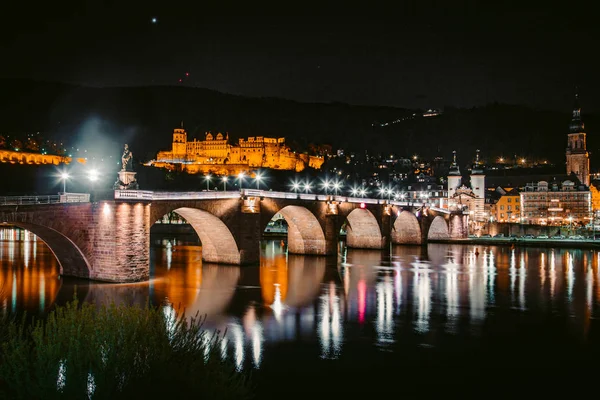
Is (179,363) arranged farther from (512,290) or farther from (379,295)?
(512,290)

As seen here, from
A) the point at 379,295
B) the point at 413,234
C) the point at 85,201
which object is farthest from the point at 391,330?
the point at 413,234

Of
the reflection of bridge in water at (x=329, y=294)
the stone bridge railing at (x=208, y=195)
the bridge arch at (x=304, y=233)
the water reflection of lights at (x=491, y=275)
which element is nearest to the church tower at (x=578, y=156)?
the water reflection of lights at (x=491, y=275)

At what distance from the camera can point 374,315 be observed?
22031 mm

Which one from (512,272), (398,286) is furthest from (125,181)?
(512,272)

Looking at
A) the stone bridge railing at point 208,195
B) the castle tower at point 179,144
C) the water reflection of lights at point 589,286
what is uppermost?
the castle tower at point 179,144

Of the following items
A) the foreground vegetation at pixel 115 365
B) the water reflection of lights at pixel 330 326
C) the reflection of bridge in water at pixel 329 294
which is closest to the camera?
the foreground vegetation at pixel 115 365

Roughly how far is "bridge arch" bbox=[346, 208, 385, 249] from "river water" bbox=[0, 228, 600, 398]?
1142cm

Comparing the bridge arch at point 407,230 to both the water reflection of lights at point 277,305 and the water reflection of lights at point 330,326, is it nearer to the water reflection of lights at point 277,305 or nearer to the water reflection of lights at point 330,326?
the water reflection of lights at point 330,326

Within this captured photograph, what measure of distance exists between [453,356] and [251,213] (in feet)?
71.0

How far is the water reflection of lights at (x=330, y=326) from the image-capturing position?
1653cm

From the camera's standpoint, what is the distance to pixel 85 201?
89.2 ft

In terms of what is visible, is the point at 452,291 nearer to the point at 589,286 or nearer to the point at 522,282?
the point at 522,282

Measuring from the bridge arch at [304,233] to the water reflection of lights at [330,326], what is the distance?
17.7 metres

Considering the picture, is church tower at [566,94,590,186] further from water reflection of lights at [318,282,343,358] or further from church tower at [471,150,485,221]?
water reflection of lights at [318,282,343,358]
